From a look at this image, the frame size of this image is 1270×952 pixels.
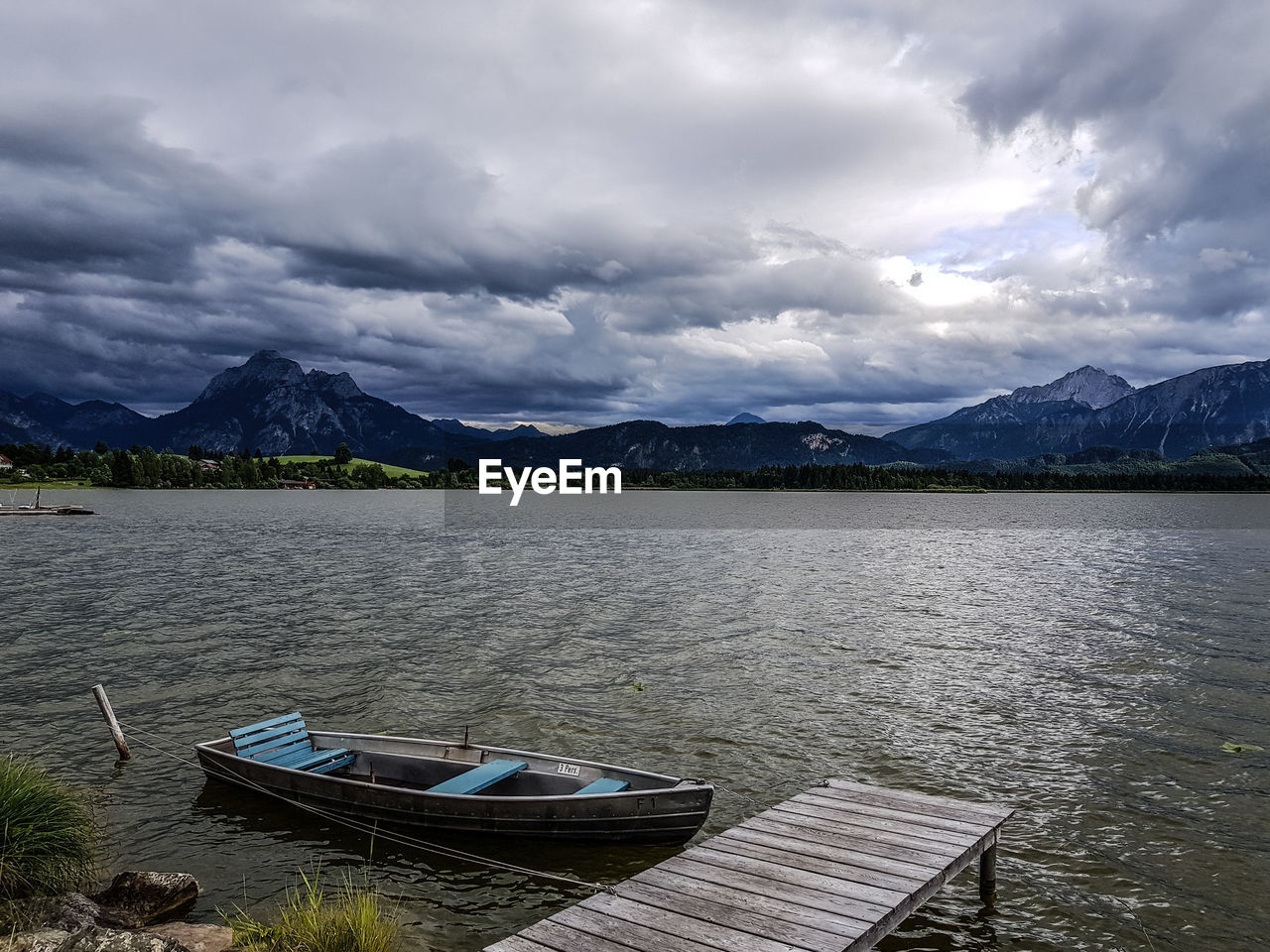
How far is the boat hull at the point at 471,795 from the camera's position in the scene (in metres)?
17.9

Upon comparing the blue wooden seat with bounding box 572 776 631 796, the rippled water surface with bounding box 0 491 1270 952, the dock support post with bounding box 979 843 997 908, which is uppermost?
the blue wooden seat with bounding box 572 776 631 796

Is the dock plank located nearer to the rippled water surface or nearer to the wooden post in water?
the rippled water surface

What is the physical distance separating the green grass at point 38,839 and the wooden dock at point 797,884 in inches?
383

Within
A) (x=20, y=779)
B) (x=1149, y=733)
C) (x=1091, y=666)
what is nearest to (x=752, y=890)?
(x=20, y=779)

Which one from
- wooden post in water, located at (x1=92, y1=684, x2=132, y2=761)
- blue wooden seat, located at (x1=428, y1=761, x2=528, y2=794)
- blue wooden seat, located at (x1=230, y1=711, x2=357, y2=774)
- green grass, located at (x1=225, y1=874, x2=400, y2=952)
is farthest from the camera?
wooden post in water, located at (x1=92, y1=684, x2=132, y2=761)

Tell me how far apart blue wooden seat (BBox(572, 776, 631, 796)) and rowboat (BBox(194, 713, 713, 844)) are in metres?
0.02

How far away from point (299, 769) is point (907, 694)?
79.0 feet

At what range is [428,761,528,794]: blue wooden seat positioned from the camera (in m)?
19.6

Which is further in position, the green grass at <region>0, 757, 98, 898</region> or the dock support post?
the dock support post

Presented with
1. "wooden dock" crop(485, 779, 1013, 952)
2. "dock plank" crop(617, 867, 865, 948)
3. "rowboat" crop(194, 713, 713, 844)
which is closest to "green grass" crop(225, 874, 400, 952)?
"wooden dock" crop(485, 779, 1013, 952)

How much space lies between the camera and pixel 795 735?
2794 centimetres

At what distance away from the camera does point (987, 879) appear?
16.6 m

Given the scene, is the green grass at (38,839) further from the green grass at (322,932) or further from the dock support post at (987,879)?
the dock support post at (987,879)

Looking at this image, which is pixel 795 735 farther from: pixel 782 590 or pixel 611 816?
pixel 782 590
